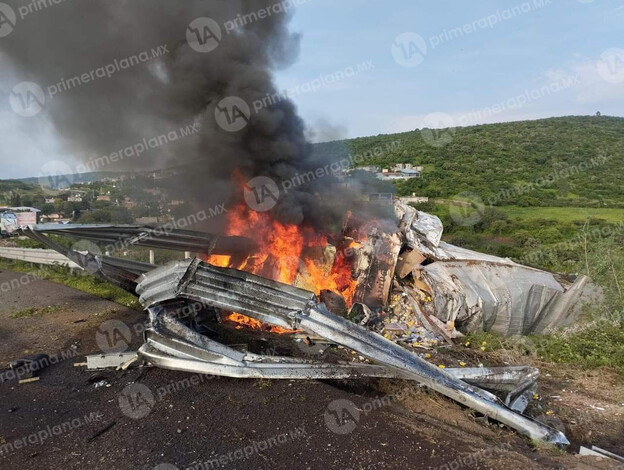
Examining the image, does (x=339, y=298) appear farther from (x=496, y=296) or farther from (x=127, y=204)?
(x=127, y=204)

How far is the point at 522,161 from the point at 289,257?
119ft

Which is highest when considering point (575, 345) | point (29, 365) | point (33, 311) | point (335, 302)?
point (33, 311)

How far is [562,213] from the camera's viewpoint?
94.1 ft

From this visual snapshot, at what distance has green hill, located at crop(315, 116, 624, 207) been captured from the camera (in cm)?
3250

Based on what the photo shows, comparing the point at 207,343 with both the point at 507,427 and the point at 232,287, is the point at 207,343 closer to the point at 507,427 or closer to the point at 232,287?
the point at 232,287

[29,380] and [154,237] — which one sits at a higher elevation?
[154,237]

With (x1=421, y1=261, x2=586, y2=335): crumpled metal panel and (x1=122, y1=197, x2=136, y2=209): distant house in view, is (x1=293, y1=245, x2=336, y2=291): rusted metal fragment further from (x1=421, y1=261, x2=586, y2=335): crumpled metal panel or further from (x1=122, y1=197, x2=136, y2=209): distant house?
(x1=122, y1=197, x2=136, y2=209): distant house

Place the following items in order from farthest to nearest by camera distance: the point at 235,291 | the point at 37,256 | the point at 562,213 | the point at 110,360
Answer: the point at 562,213
the point at 37,256
the point at 110,360
the point at 235,291

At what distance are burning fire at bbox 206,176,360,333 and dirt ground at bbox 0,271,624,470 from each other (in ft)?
11.9

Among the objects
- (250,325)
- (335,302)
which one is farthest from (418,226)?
(250,325)

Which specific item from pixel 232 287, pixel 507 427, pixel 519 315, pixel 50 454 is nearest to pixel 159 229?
pixel 232 287

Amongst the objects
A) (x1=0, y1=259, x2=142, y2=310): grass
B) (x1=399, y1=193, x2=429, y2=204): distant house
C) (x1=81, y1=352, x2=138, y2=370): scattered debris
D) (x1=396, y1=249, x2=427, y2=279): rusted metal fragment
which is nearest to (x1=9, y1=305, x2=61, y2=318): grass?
(x1=0, y1=259, x2=142, y2=310): grass

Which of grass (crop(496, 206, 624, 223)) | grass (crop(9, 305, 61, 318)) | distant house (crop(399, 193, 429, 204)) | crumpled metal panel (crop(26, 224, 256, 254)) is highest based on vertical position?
crumpled metal panel (crop(26, 224, 256, 254))

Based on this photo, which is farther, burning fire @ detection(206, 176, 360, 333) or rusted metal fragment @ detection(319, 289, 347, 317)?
burning fire @ detection(206, 176, 360, 333)
